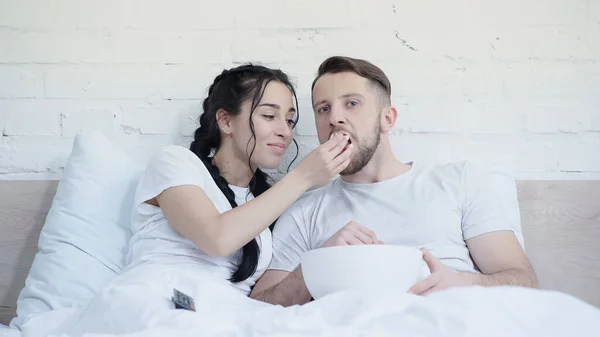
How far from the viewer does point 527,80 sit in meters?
1.71

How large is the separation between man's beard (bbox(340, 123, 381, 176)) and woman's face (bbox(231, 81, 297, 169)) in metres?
0.17

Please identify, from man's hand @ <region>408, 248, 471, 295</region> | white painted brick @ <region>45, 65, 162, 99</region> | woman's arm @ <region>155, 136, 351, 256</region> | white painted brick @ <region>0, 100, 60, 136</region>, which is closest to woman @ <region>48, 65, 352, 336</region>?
woman's arm @ <region>155, 136, 351, 256</region>

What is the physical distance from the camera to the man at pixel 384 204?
141 cm

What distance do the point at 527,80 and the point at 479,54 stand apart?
0.14 metres

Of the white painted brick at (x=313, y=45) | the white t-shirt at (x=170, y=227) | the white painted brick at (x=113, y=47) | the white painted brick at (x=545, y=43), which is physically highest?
the white painted brick at (x=545, y=43)

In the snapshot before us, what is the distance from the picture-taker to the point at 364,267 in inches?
38.9

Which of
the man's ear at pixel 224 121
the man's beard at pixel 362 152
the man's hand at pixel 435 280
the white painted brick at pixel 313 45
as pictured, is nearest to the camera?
the man's hand at pixel 435 280

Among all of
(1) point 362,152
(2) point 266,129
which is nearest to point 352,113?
(1) point 362,152

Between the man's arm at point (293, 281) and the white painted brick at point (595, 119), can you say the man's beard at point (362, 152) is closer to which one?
the man's arm at point (293, 281)

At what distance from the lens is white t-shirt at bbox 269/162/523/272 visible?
1435mm

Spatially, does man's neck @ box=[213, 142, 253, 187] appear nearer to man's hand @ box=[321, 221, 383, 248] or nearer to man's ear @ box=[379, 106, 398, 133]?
man's ear @ box=[379, 106, 398, 133]

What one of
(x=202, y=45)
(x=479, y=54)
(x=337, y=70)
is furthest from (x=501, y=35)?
(x=202, y=45)

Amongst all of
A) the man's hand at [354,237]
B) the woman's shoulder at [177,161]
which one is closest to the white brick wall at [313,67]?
the woman's shoulder at [177,161]

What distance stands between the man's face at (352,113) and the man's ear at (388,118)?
0.06ft
